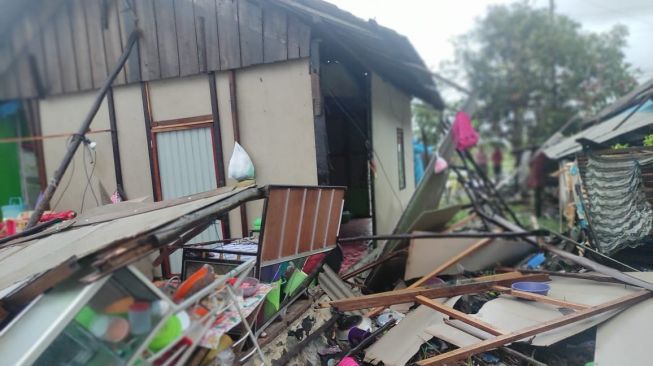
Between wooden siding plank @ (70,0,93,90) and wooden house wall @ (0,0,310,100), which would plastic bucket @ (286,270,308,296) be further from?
wooden siding plank @ (70,0,93,90)

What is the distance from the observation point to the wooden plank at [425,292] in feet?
13.3

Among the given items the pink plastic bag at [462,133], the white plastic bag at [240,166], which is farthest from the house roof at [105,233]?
the pink plastic bag at [462,133]

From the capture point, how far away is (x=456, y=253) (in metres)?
5.83

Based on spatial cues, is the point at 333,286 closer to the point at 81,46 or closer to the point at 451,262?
the point at 451,262

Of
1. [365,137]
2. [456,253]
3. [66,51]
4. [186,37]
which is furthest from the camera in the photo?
[365,137]

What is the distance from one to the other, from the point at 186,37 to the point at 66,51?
98.5 inches

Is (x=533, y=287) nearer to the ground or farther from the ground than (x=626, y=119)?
nearer to the ground

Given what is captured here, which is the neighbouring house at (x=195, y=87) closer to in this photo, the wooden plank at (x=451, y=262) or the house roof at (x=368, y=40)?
the house roof at (x=368, y=40)

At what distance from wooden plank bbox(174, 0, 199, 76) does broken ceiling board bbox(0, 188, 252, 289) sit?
3.06 m

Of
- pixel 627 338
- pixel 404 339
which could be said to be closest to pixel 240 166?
pixel 404 339

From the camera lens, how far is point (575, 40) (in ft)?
46.8

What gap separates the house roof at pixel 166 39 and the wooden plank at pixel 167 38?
1 centimetres

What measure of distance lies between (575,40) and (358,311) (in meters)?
14.9

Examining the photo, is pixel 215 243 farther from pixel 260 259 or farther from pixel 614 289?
pixel 614 289
